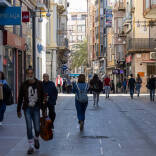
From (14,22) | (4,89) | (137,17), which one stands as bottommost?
(4,89)

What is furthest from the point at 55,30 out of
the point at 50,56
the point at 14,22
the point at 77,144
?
the point at 77,144

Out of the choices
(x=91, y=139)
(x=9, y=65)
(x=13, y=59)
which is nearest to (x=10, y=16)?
(x=9, y=65)

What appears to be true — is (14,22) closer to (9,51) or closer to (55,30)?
(9,51)

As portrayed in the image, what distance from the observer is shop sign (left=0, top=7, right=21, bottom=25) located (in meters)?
22.5

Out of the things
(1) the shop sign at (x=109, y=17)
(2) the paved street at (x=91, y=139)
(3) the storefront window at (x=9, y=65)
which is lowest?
(2) the paved street at (x=91, y=139)

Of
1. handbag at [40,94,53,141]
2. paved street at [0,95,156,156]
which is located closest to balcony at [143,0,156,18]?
paved street at [0,95,156,156]

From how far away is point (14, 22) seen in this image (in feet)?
73.9

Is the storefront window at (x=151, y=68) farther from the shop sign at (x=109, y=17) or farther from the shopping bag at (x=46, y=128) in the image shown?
the shopping bag at (x=46, y=128)

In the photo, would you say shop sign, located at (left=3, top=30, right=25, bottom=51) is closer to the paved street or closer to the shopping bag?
the paved street

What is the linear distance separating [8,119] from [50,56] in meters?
38.8

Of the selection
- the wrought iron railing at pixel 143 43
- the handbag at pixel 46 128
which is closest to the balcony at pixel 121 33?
the wrought iron railing at pixel 143 43

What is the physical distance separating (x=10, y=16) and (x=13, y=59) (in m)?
5.20

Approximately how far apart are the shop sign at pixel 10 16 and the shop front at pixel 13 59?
74.9 inches

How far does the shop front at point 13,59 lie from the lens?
1001 inches
